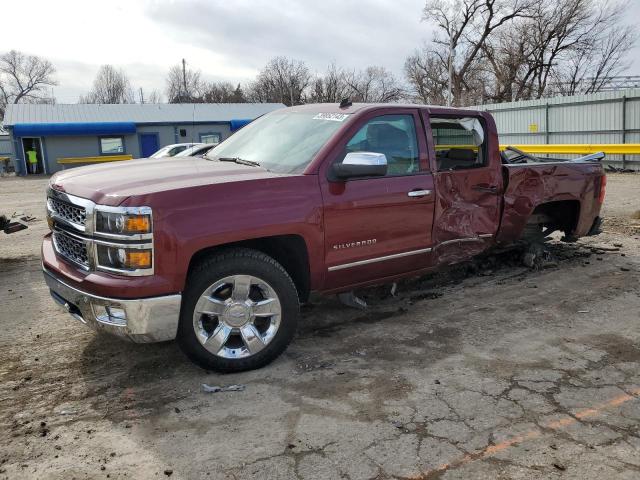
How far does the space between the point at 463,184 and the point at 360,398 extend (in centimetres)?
235

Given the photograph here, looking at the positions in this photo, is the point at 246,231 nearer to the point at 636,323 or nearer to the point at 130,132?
the point at 636,323

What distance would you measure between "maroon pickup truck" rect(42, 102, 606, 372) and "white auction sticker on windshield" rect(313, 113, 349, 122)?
0.06 ft

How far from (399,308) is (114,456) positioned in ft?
9.99

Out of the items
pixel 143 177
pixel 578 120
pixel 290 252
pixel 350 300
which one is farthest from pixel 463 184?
pixel 578 120

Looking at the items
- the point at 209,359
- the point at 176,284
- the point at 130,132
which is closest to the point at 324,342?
the point at 209,359

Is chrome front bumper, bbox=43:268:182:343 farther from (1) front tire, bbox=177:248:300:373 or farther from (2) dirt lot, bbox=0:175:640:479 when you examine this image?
(2) dirt lot, bbox=0:175:640:479

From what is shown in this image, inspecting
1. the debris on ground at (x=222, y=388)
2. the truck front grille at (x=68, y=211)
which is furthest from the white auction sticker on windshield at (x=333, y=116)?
the debris on ground at (x=222, y=388)

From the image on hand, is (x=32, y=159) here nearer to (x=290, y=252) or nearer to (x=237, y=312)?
(x=290, y=252)

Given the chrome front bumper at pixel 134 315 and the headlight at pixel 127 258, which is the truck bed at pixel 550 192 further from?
the headlight at pixel 127 258


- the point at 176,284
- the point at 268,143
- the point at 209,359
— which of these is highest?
the point at 268,143

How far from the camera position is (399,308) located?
5.25 metres

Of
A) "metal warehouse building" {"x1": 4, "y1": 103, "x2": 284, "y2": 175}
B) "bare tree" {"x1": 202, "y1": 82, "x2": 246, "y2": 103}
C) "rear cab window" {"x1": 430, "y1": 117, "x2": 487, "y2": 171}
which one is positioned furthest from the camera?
"bare tree" {"x1": 202, "y1": 82, "x2": 246, "y2": 103}

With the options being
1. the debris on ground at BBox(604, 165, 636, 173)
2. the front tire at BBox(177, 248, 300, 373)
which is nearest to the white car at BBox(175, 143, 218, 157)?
the front tire at BBox(177, 248, 300, 373)

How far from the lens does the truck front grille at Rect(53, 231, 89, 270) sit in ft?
11.8
